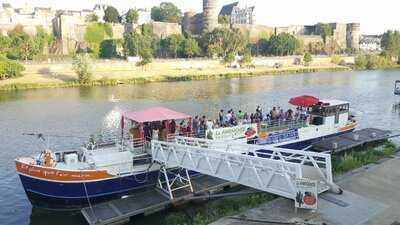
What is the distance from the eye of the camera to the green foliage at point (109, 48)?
10631cm

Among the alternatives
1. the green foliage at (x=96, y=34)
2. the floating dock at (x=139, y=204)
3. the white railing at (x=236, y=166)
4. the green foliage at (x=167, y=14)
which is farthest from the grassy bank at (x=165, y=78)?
the white railing at (x=236, y=166)

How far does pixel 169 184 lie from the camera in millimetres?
19703

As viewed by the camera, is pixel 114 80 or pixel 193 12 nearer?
pixel 114 80

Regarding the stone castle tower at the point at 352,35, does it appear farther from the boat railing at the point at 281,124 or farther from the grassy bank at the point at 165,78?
the boat railing at the point at 281,124

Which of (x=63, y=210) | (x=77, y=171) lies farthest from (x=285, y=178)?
(x=63, y=210)

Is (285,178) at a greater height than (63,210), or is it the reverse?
(285,178)

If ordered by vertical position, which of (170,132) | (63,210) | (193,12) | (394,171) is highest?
(193,12)

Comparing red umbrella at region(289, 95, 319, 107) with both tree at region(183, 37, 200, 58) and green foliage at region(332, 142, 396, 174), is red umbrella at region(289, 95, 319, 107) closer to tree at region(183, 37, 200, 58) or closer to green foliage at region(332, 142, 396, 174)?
green foliage at region(332, 142, 396, 174)

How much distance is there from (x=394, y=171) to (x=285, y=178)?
7.89 metres

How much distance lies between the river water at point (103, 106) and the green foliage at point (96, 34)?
3814cm

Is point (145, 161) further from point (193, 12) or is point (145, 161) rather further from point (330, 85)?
point (193, 12)

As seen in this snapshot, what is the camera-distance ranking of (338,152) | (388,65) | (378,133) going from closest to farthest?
(338,152) < (378,133) < (388,65)

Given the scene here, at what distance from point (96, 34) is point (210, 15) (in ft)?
126

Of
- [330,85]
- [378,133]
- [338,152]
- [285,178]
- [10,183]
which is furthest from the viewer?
[330,85]
